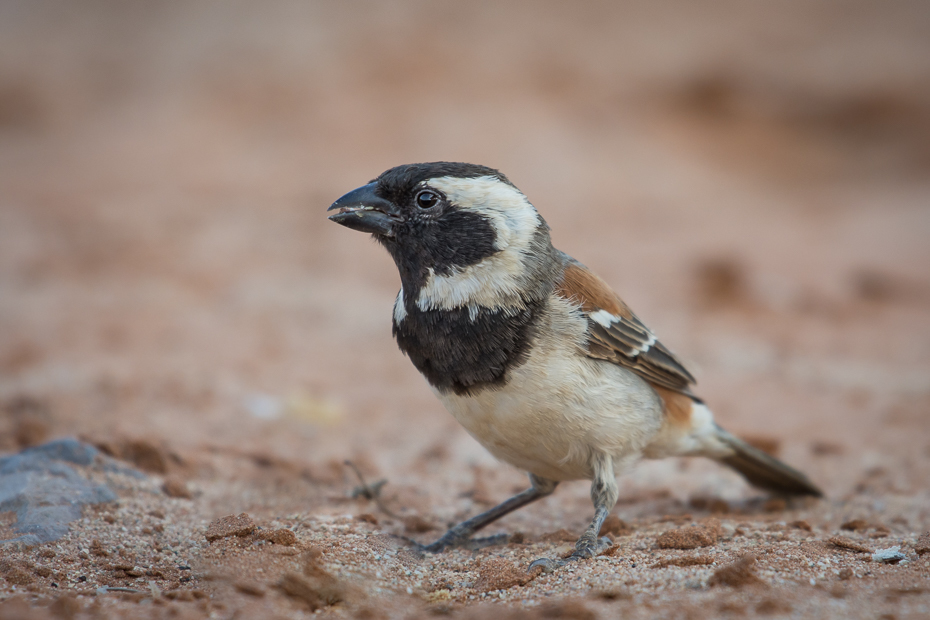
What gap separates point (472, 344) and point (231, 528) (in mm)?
1593

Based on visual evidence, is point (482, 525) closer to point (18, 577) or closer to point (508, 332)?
point (508, 332)

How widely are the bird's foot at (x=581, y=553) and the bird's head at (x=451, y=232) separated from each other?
54.4 inches

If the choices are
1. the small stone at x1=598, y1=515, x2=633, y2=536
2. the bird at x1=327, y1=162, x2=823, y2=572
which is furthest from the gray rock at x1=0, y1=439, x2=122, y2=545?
the small stone at x1=598, y1=515, x2=633, y2=536

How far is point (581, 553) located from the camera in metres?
3.99

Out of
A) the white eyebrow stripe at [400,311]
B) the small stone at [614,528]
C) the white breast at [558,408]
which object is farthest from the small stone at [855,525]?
the white eyebrow stripe at [400,311]

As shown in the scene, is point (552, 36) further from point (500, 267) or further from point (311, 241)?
point (500, 267)

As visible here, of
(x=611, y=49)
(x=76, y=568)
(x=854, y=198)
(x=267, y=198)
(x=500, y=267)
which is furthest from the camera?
(x=611, y=49)

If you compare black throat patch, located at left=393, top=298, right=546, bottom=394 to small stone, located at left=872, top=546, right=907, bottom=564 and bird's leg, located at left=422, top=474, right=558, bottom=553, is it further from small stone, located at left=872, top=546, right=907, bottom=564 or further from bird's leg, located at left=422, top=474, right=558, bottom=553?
small stone, located at left=872, top=546, right=907, bottom=564

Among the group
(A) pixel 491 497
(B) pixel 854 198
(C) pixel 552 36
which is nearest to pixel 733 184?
(B) pixel 854 198

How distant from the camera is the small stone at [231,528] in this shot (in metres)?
3.73

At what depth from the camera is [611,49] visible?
595 inches

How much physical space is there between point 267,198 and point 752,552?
9.92 m

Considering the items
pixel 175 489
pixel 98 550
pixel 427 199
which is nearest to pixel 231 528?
pixel 98 550

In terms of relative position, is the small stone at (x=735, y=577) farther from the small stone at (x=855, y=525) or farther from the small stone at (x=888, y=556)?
the small stone at (x=855, y=525)
